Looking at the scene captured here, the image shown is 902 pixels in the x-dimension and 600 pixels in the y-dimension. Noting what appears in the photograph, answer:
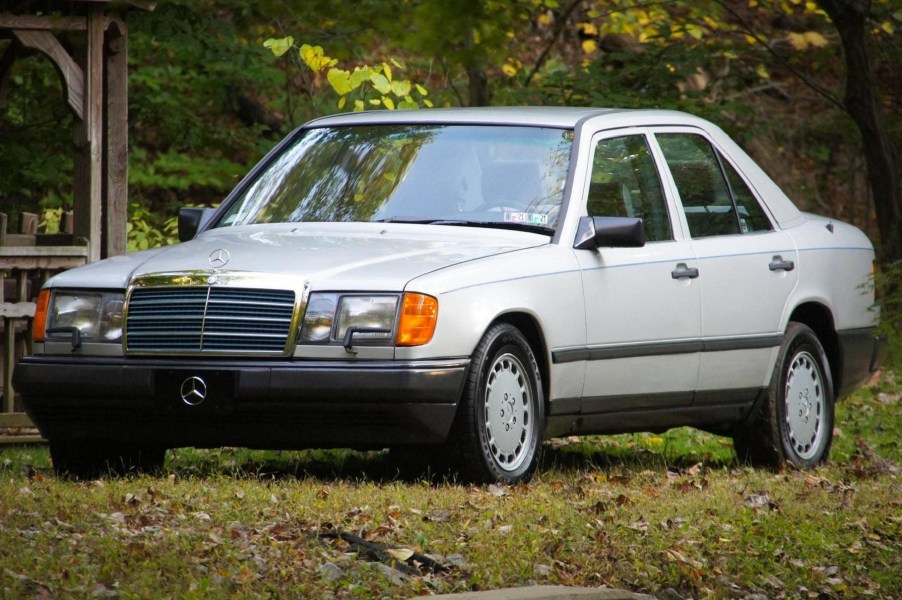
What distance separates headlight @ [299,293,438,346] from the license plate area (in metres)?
0.39

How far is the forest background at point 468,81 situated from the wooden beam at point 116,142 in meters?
1.00

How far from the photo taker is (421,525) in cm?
605

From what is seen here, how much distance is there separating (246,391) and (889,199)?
816 cm

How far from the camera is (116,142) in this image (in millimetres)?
12555

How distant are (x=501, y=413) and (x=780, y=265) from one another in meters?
2.42

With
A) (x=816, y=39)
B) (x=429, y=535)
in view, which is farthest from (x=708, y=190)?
(x=816, y=39)

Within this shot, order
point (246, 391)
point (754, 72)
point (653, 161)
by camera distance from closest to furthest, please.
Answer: point (246, 391), point (653, 161), point (754, 72)

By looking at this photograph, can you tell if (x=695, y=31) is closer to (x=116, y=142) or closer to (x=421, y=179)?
(x=116, y=142)

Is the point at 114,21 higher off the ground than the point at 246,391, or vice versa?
the point at 114,21

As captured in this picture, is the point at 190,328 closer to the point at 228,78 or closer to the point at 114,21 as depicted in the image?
the point at 114,21

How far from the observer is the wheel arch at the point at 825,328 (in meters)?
9.40

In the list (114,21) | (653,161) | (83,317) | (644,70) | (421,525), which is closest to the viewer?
(421,525)

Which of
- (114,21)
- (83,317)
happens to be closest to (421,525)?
(83,317)

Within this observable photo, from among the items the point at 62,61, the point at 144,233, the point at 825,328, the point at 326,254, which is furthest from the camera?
the point at 144,233
